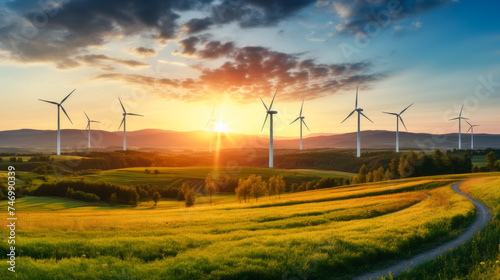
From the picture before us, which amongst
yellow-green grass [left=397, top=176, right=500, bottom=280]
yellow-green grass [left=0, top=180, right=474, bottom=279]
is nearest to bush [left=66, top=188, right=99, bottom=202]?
yellow-green grass [left=0, top=180, right=474, bottom=279]

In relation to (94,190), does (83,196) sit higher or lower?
lower

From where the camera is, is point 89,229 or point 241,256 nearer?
point 241,256

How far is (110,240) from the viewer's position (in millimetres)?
19016

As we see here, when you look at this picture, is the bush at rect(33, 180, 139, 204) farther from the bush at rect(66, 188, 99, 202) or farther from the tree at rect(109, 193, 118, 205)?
the bush at rect(66, 188, 99, 202)

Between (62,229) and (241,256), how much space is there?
16388 mm

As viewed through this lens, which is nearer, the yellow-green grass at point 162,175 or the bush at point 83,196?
the bush at point 83,196

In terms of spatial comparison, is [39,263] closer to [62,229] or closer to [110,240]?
[110,240]

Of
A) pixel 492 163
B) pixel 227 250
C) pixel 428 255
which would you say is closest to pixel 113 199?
pixel 227 250

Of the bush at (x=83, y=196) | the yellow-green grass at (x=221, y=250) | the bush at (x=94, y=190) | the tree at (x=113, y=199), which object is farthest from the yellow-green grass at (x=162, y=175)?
the yellow-green grass at (x=221, y=250)

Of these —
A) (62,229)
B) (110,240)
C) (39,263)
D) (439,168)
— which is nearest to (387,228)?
(110,240)

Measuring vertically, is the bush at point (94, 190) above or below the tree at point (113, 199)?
above

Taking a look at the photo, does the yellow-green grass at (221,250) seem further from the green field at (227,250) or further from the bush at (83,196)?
the bush at (83,196)

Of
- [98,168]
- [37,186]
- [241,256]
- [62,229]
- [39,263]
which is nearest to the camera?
[39,263]

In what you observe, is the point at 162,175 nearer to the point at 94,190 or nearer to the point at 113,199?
the point at 94,190
